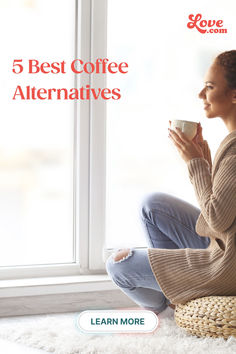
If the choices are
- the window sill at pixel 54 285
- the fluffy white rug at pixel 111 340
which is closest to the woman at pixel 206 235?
the fluffy white rug at pixel 111 340

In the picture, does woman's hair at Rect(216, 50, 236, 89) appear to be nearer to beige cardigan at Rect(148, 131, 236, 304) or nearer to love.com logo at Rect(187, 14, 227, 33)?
beige cardigan at Rect(148, 131, 236, 304)

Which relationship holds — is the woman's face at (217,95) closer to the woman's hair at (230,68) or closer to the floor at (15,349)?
the woman's hair at (230,68)

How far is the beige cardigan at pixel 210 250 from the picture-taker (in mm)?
1544

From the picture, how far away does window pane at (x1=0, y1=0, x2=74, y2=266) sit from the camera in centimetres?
206

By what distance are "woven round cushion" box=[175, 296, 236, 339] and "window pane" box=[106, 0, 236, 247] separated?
23.0 inches

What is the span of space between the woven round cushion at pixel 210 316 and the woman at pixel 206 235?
0.03m

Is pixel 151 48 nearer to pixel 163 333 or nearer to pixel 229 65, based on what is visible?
pixel 229 65

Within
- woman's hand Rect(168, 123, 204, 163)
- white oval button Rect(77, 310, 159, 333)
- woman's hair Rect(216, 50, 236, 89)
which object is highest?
woman's hair Rect(216, 50, 236, 89)

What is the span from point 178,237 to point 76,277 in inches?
18.3

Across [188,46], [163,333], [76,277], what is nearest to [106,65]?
[188,46]

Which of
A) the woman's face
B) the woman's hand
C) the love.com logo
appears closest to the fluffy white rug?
the woman's hand

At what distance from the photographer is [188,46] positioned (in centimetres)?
222

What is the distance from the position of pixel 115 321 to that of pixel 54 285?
0.44m

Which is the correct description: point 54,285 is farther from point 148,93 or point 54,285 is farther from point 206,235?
point 148,93
